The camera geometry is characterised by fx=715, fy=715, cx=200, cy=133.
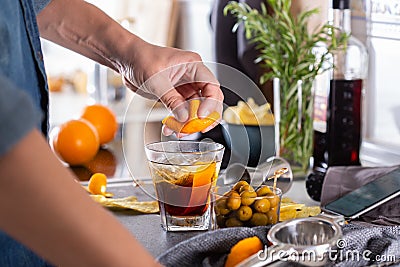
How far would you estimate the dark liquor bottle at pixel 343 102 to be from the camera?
4.57 ft

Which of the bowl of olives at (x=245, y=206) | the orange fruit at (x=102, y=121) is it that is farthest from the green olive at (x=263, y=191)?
the orange fruit at (x=102, y=121)

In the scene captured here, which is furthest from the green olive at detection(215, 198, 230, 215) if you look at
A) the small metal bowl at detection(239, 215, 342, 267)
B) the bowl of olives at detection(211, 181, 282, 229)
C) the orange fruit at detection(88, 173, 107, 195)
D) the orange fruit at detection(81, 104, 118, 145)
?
the orange fruit at detection(81, 104, 118, 145)

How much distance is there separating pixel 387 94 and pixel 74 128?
0.70 meters

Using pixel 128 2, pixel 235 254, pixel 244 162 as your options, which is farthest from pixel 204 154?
pixel 128 2

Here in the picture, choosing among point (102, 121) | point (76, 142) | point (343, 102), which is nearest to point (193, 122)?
point (343, 102)

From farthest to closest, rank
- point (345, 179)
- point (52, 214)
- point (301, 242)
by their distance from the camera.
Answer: point (345, 179) → point (301, 242) → point (52, 214)

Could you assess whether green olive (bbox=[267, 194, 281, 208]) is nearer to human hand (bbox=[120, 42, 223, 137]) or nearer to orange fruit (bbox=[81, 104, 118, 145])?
human hand (bbox=[120, 42, 223, 137])

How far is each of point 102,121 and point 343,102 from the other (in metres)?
0.65

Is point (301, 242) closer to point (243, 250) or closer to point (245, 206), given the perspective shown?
point (243, 250)

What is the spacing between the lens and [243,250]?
848mm

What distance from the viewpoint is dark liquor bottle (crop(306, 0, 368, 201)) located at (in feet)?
4.57

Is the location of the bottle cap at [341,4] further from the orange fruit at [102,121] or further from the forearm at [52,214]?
the forearm at [52,214]

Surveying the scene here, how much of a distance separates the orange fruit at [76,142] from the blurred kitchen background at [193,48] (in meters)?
0.14

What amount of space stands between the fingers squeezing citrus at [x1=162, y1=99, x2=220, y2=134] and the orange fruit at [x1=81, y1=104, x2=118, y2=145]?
74cm
